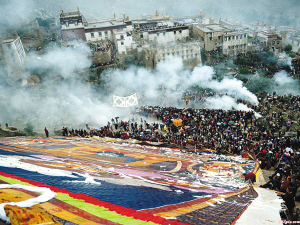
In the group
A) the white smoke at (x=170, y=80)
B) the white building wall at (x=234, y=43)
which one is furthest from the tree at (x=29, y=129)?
the white building wall at (x=234, y=43)

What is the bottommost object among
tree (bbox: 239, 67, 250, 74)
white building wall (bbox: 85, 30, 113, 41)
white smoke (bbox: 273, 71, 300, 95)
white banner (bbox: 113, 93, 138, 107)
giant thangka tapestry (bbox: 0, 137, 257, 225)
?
white smoke (bbox: 273, 71, 300, 95)

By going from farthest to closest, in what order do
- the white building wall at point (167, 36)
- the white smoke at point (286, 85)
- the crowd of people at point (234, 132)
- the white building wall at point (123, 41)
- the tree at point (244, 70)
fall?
the white building wall at point (167, 36) < the tree at point (244, 70) < the white building wall at point (123, 41) < the white smoke at point (286, 85) < the crowd of people at point (234, 132)

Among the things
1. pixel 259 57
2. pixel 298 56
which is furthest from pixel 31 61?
pixel 298 56

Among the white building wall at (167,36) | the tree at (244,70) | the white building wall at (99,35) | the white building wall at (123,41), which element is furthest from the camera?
the white building wall at (167,36)

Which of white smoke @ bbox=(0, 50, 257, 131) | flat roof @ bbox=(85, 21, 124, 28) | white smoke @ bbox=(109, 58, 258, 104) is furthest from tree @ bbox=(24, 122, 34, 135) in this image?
flat roof @ bbox=(85, 21, 124, 28)

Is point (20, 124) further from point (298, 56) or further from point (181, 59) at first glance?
point (298, 56)

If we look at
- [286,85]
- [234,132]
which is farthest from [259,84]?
[234,132]

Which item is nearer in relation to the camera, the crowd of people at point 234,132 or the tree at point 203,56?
the crowd of people at point 234,132

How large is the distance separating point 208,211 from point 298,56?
53.2 meters

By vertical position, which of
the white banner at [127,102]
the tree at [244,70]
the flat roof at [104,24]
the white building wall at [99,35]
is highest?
the flat roof at [104,24]

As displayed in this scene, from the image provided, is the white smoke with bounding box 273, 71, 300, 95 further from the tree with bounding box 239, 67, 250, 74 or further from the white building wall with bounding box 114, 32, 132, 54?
the white building wall with bounding box 114, 32, 132, 54

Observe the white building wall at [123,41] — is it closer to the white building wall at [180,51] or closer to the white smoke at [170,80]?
the white smoke at [170,80]

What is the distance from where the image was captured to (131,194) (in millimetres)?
6711

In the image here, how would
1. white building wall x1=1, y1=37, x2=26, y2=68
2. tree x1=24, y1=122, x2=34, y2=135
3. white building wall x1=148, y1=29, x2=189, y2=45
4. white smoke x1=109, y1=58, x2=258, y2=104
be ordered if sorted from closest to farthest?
tree x1=24, y1=122, x2=34, y2=135
white smoke x1=109, y1=58, x2=258, y2=104
white building wall x1=1, y1=37, x2=26, y2=68
white building wall x1=148, y1=29, x2=189, y2=45
